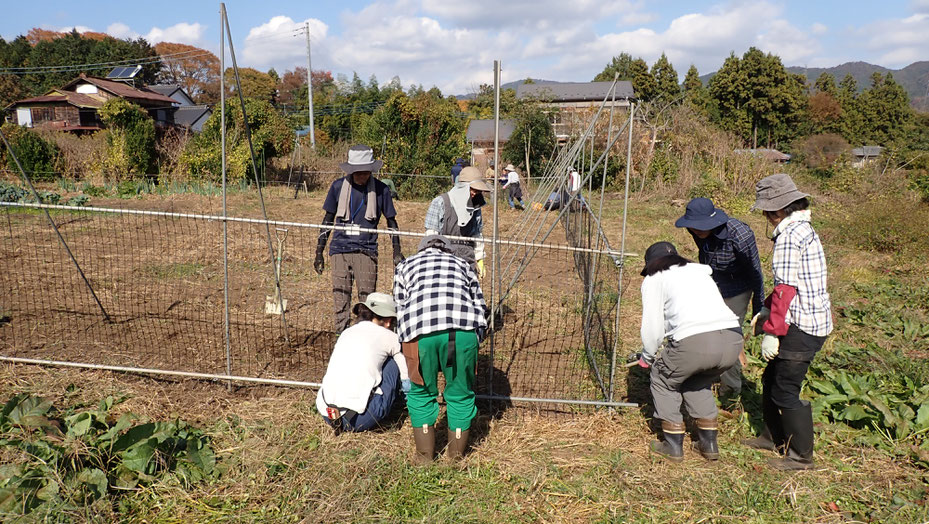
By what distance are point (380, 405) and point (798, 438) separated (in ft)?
7.81

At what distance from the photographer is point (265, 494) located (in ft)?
9.55

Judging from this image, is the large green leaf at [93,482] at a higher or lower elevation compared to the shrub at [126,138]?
lower

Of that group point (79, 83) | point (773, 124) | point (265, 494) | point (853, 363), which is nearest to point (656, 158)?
point (853, 363)

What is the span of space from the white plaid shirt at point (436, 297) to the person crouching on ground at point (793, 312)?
159 cm

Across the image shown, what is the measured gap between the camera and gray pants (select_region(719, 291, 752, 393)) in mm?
3902

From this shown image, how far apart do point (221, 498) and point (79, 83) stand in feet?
131

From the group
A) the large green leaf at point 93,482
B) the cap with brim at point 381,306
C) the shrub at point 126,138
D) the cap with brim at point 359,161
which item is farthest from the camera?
the shrub at point 126,138

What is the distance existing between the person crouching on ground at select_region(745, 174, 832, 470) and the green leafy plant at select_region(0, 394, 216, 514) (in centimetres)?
310

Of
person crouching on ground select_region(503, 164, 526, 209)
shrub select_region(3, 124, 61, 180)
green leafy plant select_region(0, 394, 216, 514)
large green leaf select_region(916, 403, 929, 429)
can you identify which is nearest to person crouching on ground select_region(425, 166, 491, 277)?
green leafy plant select_region(0, 394, 216, 514)

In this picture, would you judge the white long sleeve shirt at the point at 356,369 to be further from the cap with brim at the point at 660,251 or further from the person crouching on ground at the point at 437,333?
the cap with brim at the point at 660,251

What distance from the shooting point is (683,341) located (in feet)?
10.3

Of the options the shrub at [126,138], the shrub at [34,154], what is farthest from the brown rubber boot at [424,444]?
the shrub at [34,154]

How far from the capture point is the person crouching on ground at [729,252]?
354cm

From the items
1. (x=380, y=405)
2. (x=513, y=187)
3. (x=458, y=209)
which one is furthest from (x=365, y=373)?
(x=513, y=187)
